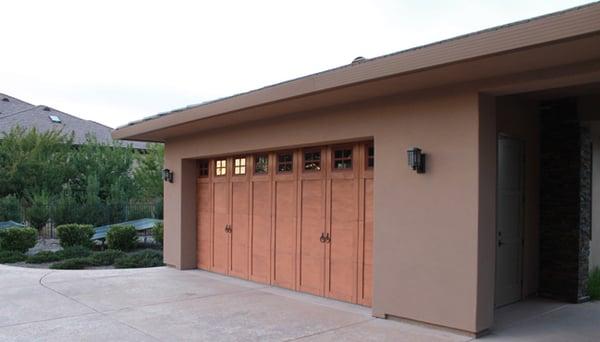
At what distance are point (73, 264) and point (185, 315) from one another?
5.92 m

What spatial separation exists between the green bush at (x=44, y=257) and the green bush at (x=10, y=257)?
0.21 metres

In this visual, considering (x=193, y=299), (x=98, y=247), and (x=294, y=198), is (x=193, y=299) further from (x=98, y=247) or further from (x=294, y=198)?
(x=98, y=247)

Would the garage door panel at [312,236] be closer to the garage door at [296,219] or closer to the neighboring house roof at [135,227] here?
the garage door at [296,219]

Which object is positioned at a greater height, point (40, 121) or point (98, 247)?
point (40, 121)

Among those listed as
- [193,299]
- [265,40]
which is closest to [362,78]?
[193,299]

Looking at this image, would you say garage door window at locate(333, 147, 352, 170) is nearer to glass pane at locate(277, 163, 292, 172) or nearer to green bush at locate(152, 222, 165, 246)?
glass pane at locate(277, 163, 292, 172)

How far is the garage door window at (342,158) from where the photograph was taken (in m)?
7.34

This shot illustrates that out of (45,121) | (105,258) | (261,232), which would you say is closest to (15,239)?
(105,258)

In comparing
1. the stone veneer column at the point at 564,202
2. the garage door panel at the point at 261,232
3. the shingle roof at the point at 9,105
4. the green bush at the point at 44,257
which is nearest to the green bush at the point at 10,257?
the green bush at the point at 44,257

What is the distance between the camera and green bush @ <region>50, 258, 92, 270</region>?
1118 cm

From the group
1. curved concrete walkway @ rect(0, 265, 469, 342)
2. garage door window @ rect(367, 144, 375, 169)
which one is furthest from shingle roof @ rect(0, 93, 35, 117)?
garage door window @ rect(367, 144, 375, 169)

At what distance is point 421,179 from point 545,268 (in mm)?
2814

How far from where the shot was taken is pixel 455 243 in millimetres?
5688

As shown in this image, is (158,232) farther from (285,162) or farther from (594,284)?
(594,284)
